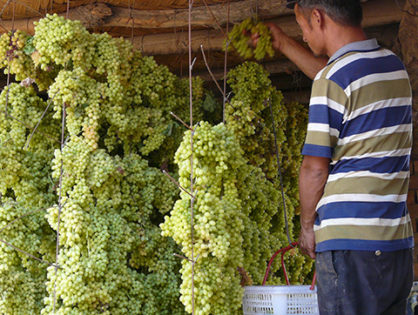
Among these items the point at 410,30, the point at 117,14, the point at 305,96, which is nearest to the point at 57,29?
the point at 117,14

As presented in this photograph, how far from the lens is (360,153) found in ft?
7.14

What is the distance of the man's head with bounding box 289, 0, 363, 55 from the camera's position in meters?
2.36

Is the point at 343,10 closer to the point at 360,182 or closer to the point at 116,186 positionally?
the point at 360,182

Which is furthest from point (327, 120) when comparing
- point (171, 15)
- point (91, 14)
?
point (91, 14)

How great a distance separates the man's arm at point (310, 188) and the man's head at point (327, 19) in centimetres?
51

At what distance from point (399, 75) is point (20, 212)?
6.17 ft

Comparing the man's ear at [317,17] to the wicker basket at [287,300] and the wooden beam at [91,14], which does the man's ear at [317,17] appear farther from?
the wooden beam at [91,14]

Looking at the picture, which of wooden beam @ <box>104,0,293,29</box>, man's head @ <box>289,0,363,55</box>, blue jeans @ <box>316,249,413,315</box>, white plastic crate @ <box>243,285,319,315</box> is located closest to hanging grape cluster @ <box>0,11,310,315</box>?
white plastic crate @ <box>243,285,319,315</box>

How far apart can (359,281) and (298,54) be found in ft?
4.15

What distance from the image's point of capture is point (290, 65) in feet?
13.8

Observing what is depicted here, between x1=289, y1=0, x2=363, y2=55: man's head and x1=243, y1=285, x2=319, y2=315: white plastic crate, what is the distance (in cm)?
99

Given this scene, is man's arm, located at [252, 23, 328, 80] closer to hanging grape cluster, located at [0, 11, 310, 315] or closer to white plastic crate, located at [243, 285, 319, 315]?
hanging grape cluster, located at [0, 11, 310, 315]

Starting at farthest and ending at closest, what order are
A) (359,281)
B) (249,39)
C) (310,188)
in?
(249,39) < (310,188) < (359,281)

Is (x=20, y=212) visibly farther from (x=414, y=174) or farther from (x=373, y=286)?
(x=414, y=174)
